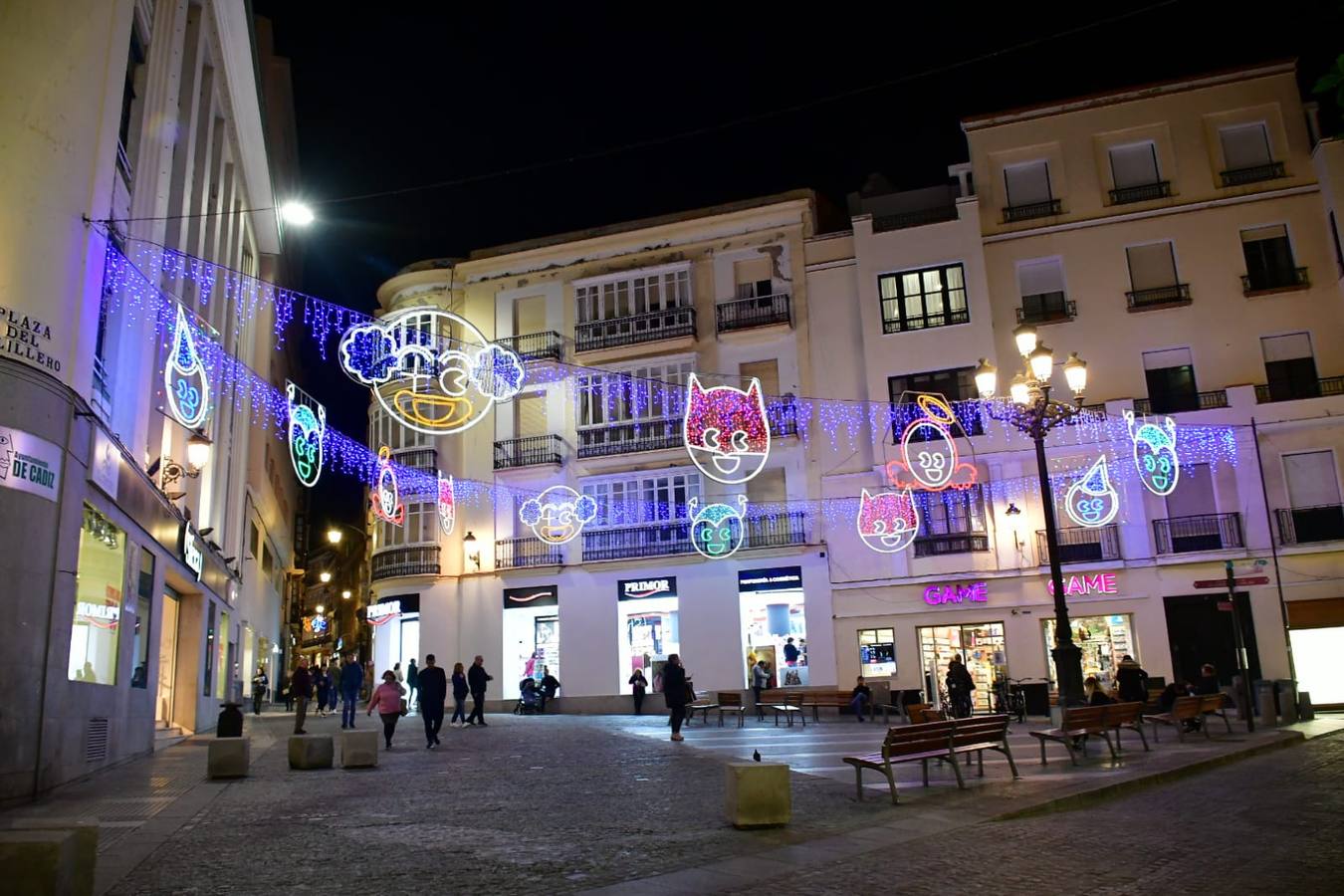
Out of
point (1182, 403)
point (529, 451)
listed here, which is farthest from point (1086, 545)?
point (529, 451)

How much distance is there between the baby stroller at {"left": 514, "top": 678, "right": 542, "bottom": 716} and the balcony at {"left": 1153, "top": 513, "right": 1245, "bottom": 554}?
18.4m

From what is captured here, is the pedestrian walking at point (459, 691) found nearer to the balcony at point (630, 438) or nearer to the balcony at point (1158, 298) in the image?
the balcony at point (630, 438)

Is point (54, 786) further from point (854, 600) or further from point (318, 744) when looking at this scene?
point (854, 600)

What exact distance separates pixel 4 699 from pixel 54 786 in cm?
152

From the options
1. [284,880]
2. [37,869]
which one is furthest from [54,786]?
[37,869]

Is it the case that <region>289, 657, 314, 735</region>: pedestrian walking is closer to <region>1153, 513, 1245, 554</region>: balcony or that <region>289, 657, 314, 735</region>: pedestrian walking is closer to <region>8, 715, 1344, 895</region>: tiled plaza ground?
<region>8, 715, 1344, 895</region>: tiled plaza ground

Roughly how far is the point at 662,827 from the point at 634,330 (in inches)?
1020

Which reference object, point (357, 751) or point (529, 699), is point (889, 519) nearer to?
point (529, 699)

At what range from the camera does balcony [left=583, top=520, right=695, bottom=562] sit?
3203 cm

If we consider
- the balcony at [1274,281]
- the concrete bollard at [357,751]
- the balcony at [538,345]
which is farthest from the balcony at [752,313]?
the concrete bollard at [357,751]

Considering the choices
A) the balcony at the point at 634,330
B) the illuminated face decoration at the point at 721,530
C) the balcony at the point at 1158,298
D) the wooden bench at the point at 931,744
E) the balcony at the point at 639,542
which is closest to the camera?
the wooden bench at the point at 931,744

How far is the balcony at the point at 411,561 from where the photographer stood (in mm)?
34188

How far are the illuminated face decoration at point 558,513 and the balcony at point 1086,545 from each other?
13726mm

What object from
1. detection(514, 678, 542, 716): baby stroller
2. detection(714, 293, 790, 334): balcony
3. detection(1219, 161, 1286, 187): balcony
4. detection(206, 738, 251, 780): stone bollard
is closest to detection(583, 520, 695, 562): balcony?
detection(514, 678, 542, 716): baby stroller
